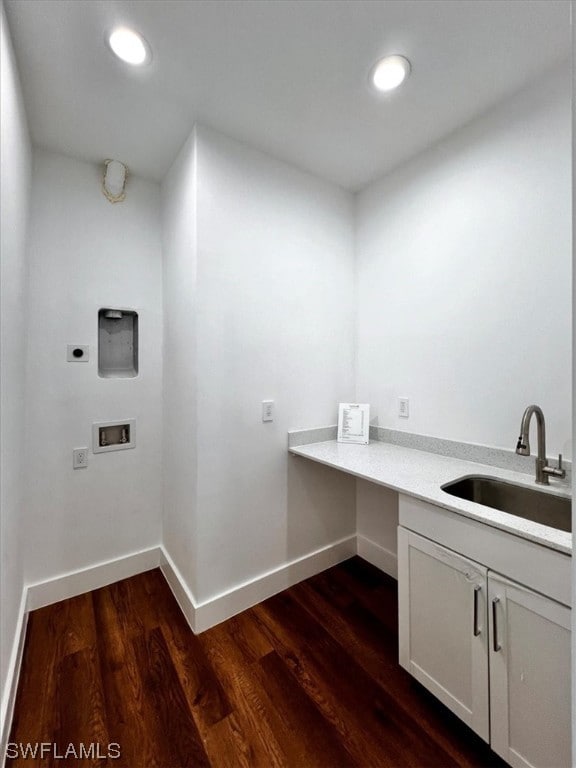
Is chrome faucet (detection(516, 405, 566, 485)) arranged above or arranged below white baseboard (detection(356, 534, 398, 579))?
above

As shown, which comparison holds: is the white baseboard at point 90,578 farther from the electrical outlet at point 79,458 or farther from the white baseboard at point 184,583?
the electrical outlet at point 79,458

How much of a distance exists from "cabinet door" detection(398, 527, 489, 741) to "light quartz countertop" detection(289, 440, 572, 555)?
0.63 ft

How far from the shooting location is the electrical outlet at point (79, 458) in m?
1.96

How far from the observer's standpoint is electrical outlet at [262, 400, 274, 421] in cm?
191

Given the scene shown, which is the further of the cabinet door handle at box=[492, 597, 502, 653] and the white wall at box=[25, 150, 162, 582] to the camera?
the white wall at box=[25, 150, 162, 582]

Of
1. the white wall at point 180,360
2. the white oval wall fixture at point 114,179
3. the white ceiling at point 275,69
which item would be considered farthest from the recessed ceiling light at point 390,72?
the white oval wall fixture at point 114,179

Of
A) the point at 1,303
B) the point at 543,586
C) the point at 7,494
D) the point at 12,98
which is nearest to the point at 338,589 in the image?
the point at 543,586

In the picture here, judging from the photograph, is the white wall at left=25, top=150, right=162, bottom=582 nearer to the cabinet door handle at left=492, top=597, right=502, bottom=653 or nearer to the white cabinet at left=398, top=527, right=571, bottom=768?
the white cabinet at left=398, top=527, right=571, bottom=768

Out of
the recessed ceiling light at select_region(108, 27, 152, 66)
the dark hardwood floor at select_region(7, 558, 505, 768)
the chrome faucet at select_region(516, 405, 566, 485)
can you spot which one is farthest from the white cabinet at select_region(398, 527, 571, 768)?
the recessed ceiling light at select_region(108, 27, 152, 66)

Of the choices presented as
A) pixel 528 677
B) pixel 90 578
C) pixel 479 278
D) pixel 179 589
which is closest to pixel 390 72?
pixel 479 278

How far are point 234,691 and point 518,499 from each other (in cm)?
149

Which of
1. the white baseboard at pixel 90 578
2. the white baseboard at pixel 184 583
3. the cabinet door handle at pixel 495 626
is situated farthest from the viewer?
the white baseboard at pixel 90 578

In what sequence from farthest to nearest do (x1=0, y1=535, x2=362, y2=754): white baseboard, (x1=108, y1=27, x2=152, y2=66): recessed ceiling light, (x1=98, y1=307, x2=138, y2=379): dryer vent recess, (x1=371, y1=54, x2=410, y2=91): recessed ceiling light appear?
(x1=98, y1=307, x2=138, y2=379): dryer vent recess < (x1=0, y1=535, x2=362, y2=754): white baseboard < (x1=371, y1=54, x2=410, y2=91): recessed ceiling light < (x1=108, y1=27, x2=152, y2=66): recessed ceiling light

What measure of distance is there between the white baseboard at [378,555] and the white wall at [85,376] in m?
1.46
